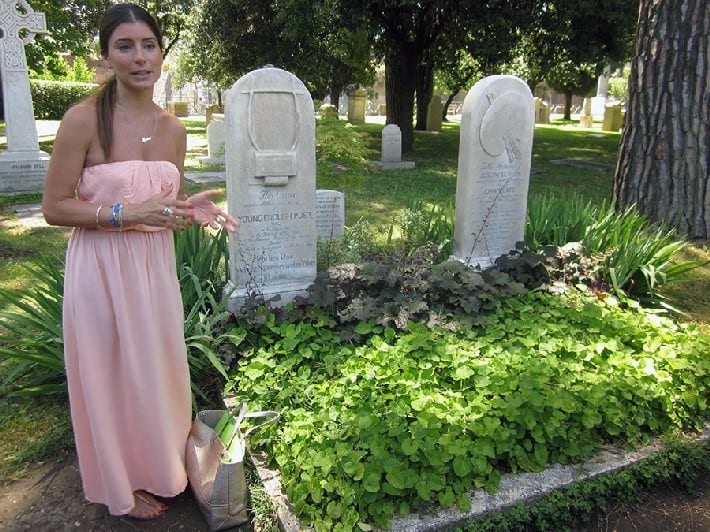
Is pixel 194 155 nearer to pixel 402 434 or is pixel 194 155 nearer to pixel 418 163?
pixel 418 163

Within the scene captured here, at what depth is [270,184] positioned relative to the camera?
3939mm

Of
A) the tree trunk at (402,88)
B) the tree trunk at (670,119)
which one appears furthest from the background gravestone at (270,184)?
the tree trunk at (402,88)

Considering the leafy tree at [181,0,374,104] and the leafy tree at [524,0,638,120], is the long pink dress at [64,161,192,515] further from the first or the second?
the leafy tree at [524,0,638,120]

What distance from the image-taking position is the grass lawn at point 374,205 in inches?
116

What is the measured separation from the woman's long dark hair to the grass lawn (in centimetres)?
176

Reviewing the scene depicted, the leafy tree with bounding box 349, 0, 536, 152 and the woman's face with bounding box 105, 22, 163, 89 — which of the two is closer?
the woman's face with bounding box 105, 22, 163, 89

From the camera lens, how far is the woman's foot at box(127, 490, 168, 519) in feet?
7.87

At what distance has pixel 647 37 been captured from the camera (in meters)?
5.75

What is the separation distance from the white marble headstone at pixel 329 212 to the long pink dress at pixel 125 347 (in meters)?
3.64

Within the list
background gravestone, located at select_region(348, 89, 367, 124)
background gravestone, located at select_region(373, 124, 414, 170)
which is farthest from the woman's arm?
background gravestone, located at select_region(348, 89, 367, 124)

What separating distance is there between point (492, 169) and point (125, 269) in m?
3.46

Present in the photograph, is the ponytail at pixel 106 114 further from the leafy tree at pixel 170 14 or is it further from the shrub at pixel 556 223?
the leafy tree at pixel 170 14

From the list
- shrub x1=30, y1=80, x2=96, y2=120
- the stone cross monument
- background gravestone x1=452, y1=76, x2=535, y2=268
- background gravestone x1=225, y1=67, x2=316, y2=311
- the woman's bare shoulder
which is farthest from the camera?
shrub x1=30, y1=80, x2=96, y2=120

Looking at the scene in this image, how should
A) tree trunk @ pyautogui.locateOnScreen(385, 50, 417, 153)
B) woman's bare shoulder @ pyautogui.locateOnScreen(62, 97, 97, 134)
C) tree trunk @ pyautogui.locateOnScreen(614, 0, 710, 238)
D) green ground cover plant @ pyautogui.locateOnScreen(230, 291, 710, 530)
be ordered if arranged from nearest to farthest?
woman's bare shoulder @ pyautogui.locateOnScreen(62, 97, 97, 134) → green ground cover plant @ pyautogui.locateOnScreen(230, 291, 710, 530) → tree trunk @ pyautogui.locateOnScreen(614, 0, 710, 238) → tree trunk @ pyautogui.locateOnScreen(385, 50, 417, 153)
